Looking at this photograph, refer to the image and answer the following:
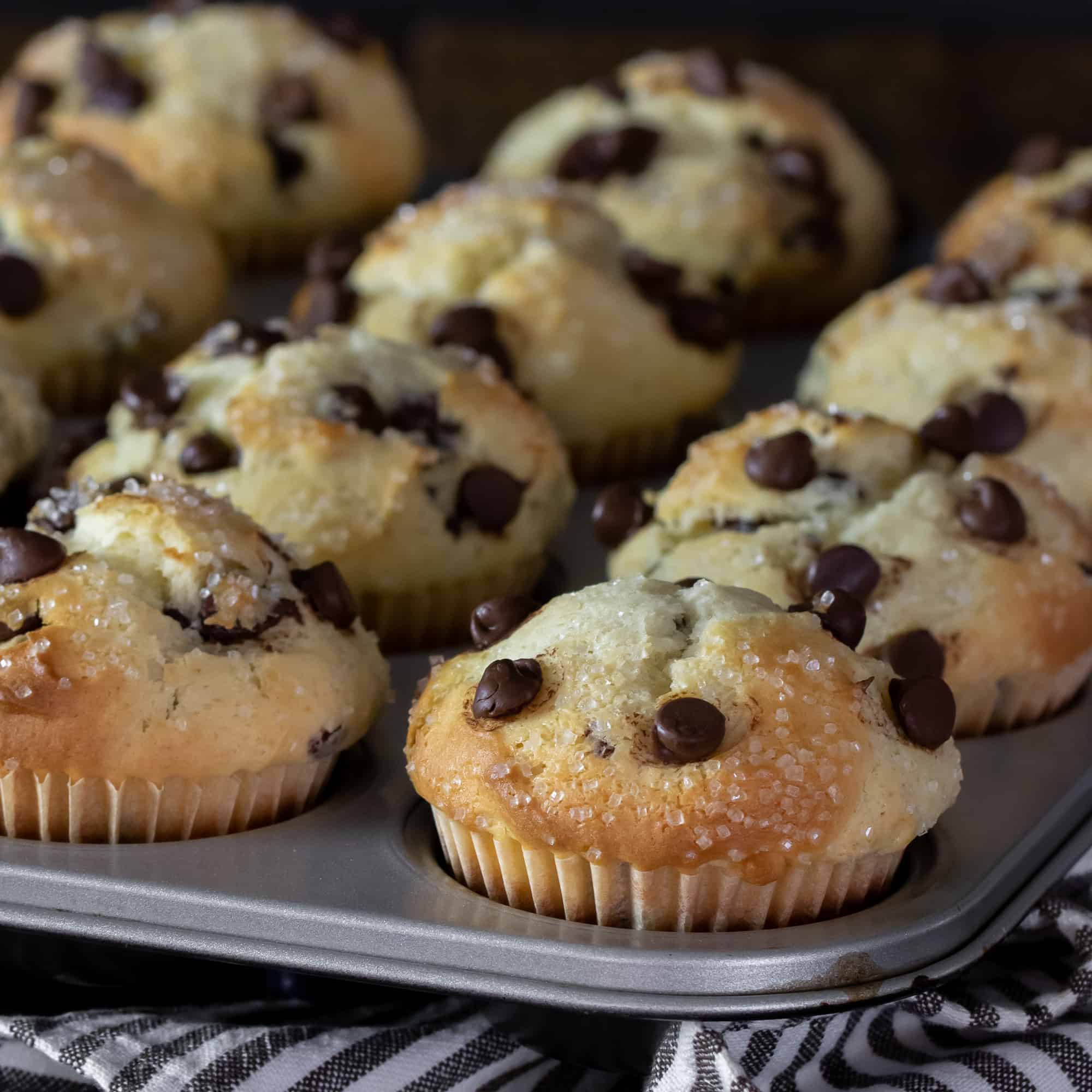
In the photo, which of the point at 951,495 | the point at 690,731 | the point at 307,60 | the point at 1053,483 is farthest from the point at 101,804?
the point at 307,60

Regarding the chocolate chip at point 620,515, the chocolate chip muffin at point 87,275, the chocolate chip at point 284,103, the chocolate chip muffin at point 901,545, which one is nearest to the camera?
the chocolate chip muffin at point 901,545

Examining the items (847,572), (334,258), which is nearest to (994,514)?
(847,572)

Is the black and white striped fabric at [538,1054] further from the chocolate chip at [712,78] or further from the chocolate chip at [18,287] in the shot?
the chocolate chip at [712,78]

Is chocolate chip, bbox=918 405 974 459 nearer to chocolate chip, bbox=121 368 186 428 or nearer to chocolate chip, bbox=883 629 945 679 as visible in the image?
chocolate chip, bbox=883 629 945 679

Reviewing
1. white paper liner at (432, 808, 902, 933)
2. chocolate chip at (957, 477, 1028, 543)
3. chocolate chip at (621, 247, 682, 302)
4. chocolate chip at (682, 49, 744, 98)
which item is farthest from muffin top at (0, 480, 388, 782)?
chocolate chip at (682, 49, 744, 98)

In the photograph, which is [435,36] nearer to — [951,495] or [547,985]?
[951,495]

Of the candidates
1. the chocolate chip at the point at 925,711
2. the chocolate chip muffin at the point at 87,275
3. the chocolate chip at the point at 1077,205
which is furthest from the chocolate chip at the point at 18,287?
the chocolate chip at the point at 1077,205
